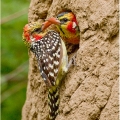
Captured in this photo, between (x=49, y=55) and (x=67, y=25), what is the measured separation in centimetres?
30

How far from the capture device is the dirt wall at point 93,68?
388 centimetres

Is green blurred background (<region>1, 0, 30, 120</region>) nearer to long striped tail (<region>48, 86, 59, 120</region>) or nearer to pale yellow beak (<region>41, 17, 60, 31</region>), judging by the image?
pale yellow beak (<region>41, 17, 60, 31</region>)

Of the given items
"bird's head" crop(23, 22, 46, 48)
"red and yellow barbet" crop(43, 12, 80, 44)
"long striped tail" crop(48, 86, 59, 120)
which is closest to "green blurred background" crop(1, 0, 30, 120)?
"bird's head" crop(23, 22, 46, 48)

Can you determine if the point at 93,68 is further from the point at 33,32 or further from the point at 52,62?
the point at 33,32

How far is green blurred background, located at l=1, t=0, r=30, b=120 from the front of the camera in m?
7.48

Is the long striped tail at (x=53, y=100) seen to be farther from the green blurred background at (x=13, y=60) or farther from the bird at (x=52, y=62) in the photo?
the green blurred background at (x=13, y=60)

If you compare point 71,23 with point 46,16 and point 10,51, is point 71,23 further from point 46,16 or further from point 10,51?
point 10,51

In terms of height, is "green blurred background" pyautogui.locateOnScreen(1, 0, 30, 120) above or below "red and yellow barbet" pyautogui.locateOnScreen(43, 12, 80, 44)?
below

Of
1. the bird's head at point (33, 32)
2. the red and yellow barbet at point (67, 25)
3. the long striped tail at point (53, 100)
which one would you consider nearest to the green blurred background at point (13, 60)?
the bird's head at point (33, 32)

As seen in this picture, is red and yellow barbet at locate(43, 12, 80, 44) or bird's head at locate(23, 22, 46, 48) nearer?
red and yellow barbet at locate(43, 12, 80, 44)

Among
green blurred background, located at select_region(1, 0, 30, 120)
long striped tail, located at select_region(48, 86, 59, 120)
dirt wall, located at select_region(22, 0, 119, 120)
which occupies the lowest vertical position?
green blurred background, located at select_region(1, 0, 30, 120)

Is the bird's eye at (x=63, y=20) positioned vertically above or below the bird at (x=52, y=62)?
above

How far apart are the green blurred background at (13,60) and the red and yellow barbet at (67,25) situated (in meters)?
2.66

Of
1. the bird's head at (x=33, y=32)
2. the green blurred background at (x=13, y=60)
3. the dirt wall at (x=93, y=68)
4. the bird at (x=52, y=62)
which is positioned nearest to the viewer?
the dirt wall at (x=93, y=68)
